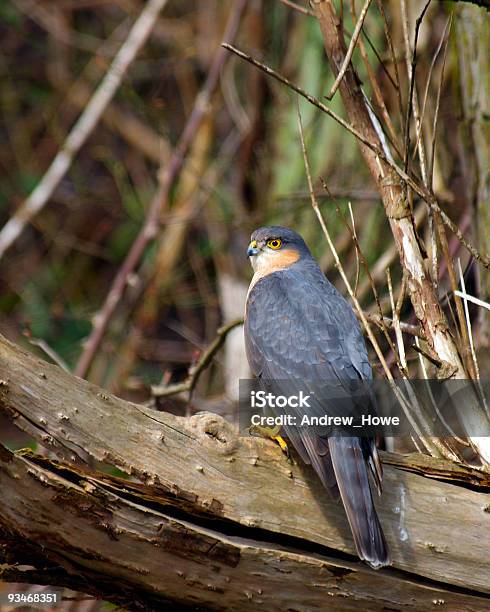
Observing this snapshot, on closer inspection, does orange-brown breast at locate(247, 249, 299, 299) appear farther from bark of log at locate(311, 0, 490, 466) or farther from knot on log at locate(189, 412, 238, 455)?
knot on log at locate(189, 412, 238, 455)

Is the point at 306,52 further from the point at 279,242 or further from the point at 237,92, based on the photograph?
the point at 279,242

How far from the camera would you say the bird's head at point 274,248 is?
4.45m

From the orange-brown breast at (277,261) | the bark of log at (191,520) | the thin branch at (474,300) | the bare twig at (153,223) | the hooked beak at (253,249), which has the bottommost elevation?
the bark of log at (191,520)

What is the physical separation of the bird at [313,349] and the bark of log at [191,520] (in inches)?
5.3

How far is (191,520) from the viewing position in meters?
2.88

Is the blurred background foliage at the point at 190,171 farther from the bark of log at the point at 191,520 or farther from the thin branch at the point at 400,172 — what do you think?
the bark of log at the point at 191,520

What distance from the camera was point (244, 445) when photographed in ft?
9.99

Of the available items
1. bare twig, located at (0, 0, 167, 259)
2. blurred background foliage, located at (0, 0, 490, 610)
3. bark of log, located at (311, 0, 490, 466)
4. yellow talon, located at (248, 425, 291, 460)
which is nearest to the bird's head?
blurred background foliage, located at (0, 0, 490, 610)

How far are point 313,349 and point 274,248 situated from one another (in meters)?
1.18

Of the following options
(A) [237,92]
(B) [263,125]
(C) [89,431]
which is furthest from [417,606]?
(A) [237,92]

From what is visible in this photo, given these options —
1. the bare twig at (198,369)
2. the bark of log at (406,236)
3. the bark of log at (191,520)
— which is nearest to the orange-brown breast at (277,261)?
the bare twig at (198,369)

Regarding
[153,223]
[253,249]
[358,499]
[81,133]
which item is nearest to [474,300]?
[358,499]

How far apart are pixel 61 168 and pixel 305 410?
13.2ft

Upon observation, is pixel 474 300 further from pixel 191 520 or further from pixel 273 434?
pixel 191 520
